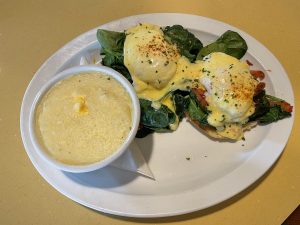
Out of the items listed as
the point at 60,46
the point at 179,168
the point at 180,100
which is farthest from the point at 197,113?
the point at 60,46

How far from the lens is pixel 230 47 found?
1.38 meters

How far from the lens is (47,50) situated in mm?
1640

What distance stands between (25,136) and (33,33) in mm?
686

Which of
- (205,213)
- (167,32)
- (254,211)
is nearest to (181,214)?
(205,213)

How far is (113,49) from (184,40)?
0.94ft

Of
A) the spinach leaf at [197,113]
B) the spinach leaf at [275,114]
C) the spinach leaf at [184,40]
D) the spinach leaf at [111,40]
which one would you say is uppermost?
the spinach leaf at [184,40]

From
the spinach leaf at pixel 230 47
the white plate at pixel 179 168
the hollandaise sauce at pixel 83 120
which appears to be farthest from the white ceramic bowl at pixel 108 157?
the spinach leaf at pixel 230 47

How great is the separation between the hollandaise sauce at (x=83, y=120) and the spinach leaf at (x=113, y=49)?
221 mm

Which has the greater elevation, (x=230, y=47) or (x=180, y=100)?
(x=230, y=47)

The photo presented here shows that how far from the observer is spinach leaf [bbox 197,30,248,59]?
1375 mm

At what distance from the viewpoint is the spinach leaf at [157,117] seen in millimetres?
1270

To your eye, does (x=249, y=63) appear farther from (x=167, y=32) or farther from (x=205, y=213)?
(x=205, y=213)

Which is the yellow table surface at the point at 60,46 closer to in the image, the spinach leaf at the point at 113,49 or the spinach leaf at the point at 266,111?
the spinach leaf at the point at 266,111

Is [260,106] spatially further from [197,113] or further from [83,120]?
[83,120]
